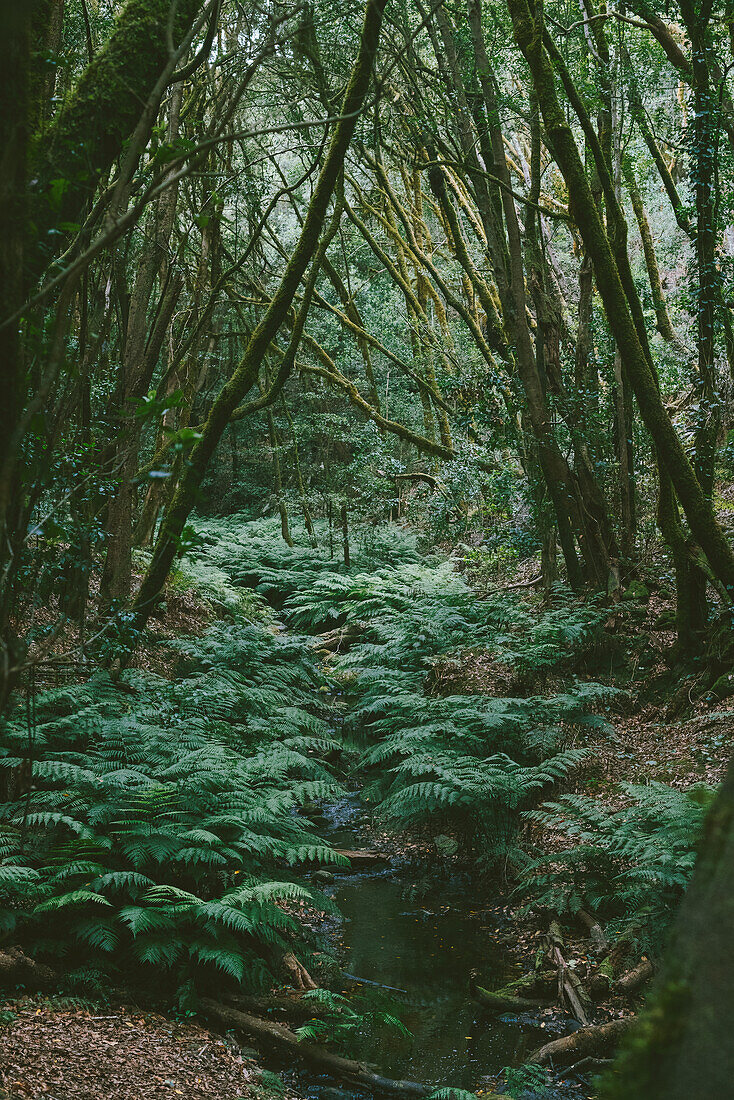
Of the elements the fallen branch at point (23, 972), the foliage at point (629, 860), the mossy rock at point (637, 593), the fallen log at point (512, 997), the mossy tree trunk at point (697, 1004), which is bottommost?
the fallen log at point (512, 997)

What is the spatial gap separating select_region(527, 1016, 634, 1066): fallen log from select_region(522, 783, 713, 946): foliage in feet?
1.57

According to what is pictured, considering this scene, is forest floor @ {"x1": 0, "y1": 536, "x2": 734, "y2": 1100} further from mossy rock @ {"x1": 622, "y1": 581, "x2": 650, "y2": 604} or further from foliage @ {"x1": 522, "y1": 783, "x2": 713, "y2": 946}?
foliage @ {"x1": 522, "y1": 783, "x2": 713, "y2": 946}

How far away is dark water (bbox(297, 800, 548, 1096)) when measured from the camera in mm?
4047

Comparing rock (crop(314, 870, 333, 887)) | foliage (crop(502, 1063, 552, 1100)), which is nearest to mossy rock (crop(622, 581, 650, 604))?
rock (crop(314, 870, 333, 887))

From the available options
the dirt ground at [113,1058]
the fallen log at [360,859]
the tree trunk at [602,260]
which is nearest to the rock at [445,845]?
the fallen log at [360,859]

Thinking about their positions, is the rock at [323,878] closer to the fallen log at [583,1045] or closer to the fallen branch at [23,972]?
the fallen log at [583,1045]

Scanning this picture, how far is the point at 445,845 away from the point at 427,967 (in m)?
1.76

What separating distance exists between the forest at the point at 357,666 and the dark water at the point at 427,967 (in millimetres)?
27

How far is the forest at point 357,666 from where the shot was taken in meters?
2.53

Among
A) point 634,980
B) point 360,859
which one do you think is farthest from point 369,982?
point 360,859

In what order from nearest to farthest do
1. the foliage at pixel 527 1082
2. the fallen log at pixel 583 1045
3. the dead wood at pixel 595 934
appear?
the foliage at pixel 527 1082
the fallen log at pixel 583 1045
the dead wood at pixel 595 934

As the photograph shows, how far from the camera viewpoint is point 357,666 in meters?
11.1

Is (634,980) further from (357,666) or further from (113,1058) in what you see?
(357,666)

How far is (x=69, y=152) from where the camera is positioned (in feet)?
7.89
